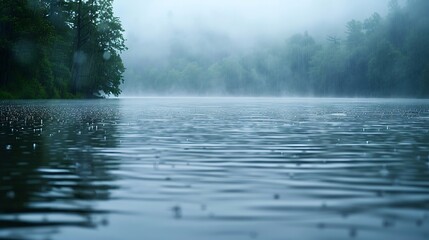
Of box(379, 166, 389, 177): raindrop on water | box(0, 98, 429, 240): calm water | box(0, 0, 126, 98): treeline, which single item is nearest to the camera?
box(0, 98, 429, 240): calm water

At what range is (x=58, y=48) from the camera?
340 ft

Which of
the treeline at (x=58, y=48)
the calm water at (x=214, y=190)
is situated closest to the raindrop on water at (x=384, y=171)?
the calm water at (x=214, y=190)

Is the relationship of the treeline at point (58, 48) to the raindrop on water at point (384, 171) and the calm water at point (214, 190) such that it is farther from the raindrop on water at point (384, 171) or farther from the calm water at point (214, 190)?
the raindrop on water at point (384, 171)

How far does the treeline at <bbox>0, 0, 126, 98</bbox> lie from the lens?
8206cm

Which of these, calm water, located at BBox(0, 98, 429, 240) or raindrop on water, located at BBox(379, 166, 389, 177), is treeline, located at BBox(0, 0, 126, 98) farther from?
raindrop on water, located at BBox(379, 166, 389, 177)

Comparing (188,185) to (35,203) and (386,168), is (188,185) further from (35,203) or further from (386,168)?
(386,168)

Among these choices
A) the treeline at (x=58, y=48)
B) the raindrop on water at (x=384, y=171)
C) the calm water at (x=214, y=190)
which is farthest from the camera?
the treeline at (x=58, y=48)

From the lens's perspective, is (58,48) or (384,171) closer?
(384,171)

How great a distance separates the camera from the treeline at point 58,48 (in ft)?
269

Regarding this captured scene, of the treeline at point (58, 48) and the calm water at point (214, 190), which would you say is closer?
the calm water at point (214, 190)

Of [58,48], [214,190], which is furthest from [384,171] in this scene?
[58,48]

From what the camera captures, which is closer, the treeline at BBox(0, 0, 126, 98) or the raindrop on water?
the raindrop on water

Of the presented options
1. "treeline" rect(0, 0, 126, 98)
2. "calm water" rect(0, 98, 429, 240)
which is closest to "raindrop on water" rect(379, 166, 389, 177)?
"calm water" rect(0, 98, 429, 240)

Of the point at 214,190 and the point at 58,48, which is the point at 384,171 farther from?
the point at 58,48
